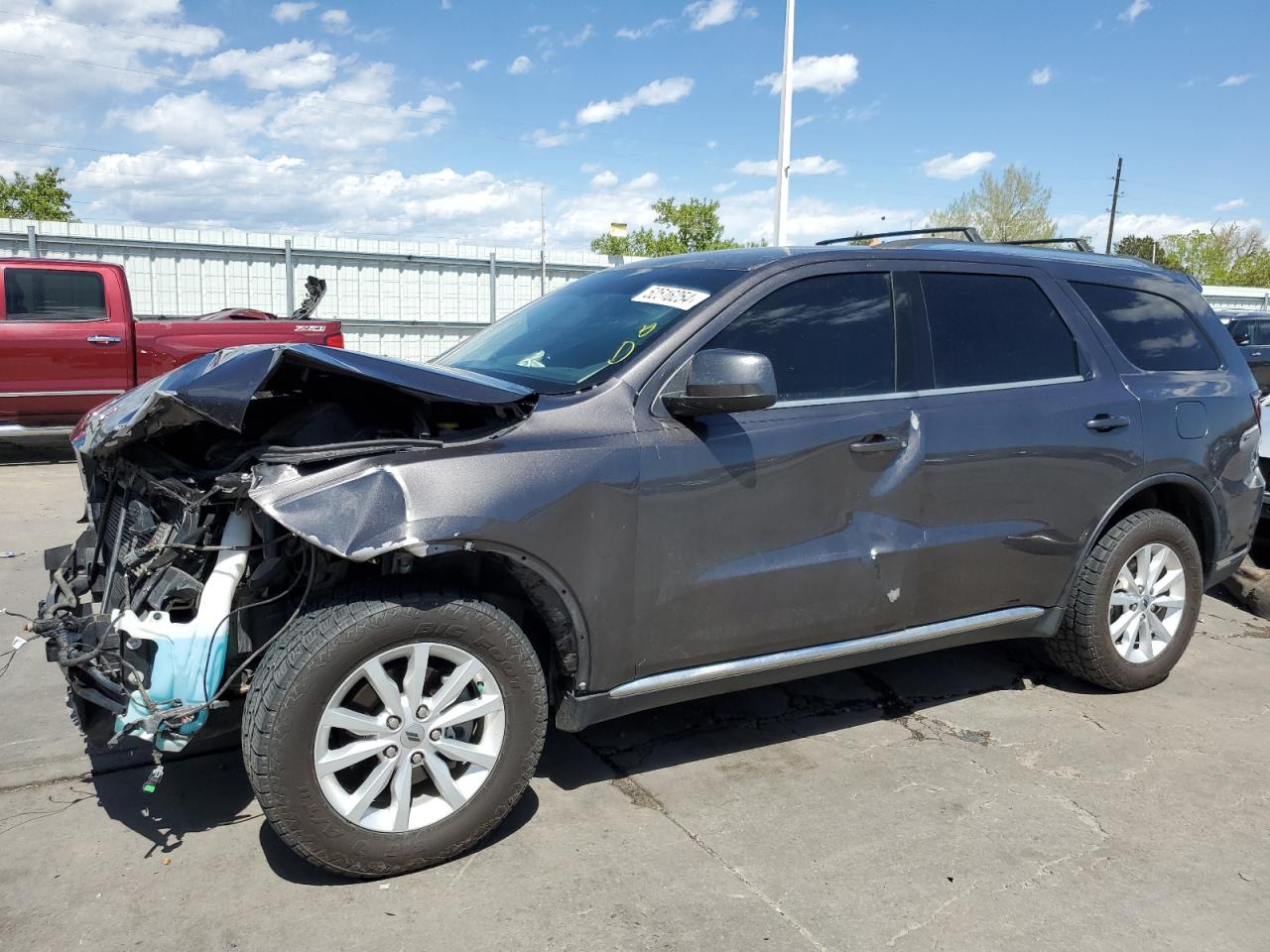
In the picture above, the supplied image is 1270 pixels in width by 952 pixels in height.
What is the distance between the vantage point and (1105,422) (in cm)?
405

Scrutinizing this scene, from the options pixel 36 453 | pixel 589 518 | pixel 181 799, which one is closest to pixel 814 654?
pixel 589 518

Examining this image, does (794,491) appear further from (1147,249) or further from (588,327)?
(1147,249)

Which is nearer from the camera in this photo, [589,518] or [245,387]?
[245,387]

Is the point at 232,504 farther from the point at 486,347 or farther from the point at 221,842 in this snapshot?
the point at 486,347

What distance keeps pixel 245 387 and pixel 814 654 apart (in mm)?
2036

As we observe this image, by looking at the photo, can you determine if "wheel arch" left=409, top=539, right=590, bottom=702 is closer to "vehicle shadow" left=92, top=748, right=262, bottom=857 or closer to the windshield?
the windshield

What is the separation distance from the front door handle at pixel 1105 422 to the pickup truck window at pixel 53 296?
31.4ft

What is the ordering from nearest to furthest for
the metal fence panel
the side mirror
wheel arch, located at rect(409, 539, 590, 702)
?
wheel arch, located at rect(409, 539, 590, 702) → the side mirror → the metal fence panel

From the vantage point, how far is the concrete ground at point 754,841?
8.62 ft

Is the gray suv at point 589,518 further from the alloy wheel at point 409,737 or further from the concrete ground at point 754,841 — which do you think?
the concrete ground at point 754,841

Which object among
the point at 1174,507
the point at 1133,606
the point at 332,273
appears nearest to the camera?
the point at 1133,606

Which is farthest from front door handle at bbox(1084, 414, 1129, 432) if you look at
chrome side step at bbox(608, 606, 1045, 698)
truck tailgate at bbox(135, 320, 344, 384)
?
truck tailgate at bbox(135, 320, 344, 384)

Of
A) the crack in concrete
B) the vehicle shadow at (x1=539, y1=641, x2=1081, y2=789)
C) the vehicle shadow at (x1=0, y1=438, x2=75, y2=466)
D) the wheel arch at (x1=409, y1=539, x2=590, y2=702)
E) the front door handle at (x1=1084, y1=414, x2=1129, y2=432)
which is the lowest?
the vehicle shadow at (x1=0, y1=438, x2=75, y2=466)

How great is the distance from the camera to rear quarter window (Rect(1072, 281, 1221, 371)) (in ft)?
14.1
